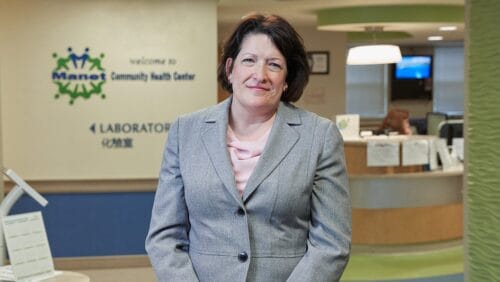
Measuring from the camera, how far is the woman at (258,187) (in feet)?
6.86

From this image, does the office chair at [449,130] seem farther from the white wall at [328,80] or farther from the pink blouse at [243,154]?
the pink blouse at [243,154]

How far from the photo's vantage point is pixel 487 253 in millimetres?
3199

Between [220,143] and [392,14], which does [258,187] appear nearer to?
[220,143]

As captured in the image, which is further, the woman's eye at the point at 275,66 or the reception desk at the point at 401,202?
the reception desk at the point at 401,202

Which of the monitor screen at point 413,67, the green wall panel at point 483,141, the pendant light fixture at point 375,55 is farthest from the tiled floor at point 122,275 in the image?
the monitor screen at point 413,67

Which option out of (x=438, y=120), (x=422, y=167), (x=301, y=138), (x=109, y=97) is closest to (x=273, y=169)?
(x=301, y=138)

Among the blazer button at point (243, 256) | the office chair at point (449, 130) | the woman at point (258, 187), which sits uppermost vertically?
the woman at point (258, 187)

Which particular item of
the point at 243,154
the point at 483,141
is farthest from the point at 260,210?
the point at 483,141

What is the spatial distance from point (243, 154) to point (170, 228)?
0.29 metres

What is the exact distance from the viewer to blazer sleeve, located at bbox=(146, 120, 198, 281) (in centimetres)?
215

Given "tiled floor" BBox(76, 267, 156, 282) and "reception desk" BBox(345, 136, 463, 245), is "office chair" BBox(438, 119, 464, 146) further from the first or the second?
"tiled floor" BBox(76, 267, 156, 282)

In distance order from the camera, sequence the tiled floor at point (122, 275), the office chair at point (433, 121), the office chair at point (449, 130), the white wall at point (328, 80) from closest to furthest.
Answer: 1. the tiled floor at point (122, 275)
2. the office chair at point (449, 130)
3. the white wall at point (328, 80)
4. the office chair at point (433, 121)

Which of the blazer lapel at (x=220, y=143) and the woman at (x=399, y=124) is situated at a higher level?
the blazer lapel at (x=220, y=143)

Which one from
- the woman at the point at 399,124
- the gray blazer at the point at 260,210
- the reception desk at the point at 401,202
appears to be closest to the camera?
the gray blazer at the point at 260,210
